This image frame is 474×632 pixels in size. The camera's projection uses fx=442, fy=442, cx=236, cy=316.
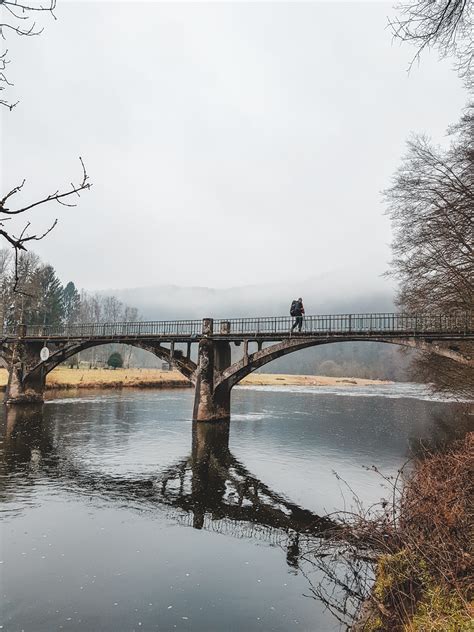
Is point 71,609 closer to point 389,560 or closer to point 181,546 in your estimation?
point 181,546

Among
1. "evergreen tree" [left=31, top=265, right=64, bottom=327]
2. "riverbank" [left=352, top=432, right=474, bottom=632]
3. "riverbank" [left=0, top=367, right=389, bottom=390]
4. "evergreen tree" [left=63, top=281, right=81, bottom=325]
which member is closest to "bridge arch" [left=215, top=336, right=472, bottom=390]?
"riverbank" [left=352, top=432, right=474, bottom=632]

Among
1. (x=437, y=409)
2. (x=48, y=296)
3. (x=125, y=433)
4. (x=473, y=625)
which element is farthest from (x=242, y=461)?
(x=48, y=296)

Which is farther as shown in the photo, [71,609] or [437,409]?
[437,409]

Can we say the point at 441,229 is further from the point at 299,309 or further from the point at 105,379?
the point at 105,379

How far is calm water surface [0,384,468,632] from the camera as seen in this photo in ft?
22.7

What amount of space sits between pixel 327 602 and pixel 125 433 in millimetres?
18063

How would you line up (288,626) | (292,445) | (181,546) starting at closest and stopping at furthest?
(288,626)
(181,546)
(292,445)

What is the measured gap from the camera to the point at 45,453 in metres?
18.5

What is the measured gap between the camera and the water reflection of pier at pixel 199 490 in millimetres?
10602

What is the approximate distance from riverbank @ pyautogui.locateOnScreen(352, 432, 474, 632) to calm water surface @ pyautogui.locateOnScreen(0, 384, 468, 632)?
1.48 meters

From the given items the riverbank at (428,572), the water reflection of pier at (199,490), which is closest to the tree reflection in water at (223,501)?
the water reflection of pier at (199,490)

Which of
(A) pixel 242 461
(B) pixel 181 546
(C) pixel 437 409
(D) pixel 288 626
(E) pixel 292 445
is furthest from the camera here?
(C) pixel 437 409

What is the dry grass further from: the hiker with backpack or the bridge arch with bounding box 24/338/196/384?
the hiker with backpack

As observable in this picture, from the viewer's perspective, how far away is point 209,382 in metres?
28.7
